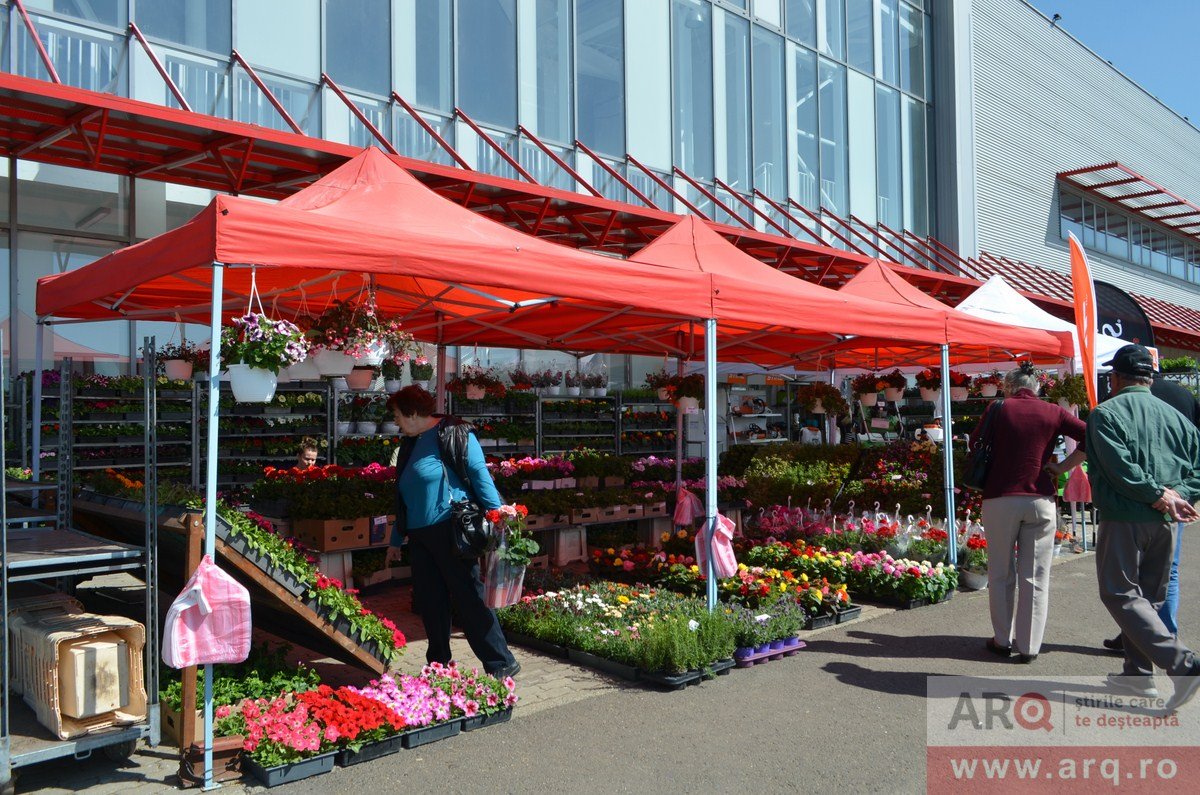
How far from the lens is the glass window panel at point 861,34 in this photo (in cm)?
2369

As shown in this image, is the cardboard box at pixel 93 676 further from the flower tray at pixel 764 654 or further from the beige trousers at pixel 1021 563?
the beige trousers at pixel 1021 563

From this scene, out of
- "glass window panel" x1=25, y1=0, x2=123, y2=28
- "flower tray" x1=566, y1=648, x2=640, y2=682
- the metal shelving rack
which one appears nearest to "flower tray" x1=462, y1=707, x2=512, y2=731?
"flower tray" x1=566, y1=648, x2=640, y2=682

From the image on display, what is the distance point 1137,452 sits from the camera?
16.4ft

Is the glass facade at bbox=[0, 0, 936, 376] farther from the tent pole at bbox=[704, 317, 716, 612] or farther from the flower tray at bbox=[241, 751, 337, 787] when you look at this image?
the flower tray at bbox=[241, 751, 337, 787]

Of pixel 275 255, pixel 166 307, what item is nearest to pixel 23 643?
pixel 275 255

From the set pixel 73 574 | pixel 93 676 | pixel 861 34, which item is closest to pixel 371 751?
pixel 93 676

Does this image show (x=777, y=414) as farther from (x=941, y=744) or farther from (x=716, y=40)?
(x=941, y=744)

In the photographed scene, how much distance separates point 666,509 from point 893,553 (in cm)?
290

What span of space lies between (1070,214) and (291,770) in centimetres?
3367

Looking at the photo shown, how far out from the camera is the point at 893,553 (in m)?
8.76

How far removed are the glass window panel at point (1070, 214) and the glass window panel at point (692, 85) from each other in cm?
1707

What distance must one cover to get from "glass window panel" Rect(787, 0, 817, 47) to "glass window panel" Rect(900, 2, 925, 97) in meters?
4.10

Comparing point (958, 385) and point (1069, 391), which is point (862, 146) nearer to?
point (958, 385)

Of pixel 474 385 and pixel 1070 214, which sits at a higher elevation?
pixel 1070 214
